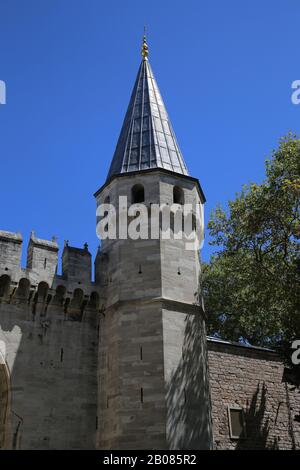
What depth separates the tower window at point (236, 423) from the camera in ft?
65.6

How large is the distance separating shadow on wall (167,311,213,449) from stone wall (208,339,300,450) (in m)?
3.44

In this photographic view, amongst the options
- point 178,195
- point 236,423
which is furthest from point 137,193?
point 236,423

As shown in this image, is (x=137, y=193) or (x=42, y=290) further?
(x=137, y=193)

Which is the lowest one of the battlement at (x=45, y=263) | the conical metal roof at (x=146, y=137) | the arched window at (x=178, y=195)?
the battlement at (x=45, y=263)

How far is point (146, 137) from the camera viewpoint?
21.5 metres

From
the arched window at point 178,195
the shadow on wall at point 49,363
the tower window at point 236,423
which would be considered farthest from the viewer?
the tower window at point 236,423

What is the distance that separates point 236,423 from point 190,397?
491 cm

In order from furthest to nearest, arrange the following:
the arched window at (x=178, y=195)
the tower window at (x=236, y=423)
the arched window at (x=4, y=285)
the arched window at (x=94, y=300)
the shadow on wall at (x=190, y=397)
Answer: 1. the tower window at (x=236, y=423)
2. the arched window at (x=178, y=195)
3. the arched window at (x=94, y=300)
4. the arched window at (x=4, y=285)
5. the shadow on wall at (x=190, y=397)

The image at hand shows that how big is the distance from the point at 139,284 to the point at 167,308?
1.19 metres

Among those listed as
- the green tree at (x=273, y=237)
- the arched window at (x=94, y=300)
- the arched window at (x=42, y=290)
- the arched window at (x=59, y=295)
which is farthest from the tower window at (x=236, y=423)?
the arched window at (x=42, y=290)

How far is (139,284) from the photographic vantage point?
17578mm

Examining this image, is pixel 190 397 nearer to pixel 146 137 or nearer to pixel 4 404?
pixel 4 404

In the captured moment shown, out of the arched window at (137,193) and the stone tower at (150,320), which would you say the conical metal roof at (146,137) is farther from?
the arched window at (137,193)

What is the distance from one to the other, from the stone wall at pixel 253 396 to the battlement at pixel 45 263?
6011 millimetres
